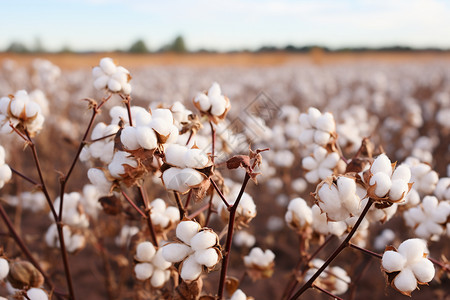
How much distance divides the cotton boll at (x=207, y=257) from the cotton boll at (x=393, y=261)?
0.98ft


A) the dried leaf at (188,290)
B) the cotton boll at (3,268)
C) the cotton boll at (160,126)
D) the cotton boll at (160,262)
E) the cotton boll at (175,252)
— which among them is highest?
the cotton boll at (160,126)

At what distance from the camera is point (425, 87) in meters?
9.16

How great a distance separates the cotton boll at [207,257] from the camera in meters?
0.70

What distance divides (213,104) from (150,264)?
16.3 inches

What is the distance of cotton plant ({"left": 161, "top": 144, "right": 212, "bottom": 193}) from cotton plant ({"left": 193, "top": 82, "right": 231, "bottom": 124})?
0.84ft

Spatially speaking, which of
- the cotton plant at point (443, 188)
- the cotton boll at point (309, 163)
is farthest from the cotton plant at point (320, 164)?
the cotton plant at point (443, 188)

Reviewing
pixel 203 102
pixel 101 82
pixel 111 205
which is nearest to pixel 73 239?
pixel 111 205

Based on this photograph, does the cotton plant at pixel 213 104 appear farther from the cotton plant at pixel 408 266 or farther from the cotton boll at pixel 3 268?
the cotton boll at pixel 3 268

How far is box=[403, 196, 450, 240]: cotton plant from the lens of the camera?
3.56 ft

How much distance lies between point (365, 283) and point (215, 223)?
4.13 ft

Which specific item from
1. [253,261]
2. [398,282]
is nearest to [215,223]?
[253,261]

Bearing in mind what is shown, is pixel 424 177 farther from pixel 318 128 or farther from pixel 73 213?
pixel 73 213

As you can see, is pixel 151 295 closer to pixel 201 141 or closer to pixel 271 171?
pixel 201 141

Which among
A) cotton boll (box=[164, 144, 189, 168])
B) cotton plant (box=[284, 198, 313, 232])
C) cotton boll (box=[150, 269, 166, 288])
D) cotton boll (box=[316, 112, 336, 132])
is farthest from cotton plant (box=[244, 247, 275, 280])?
cotton boll (box=[164, 144, 189, 168])
